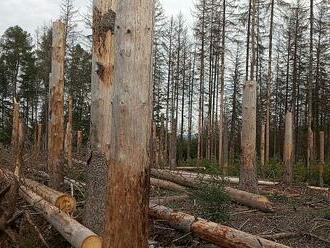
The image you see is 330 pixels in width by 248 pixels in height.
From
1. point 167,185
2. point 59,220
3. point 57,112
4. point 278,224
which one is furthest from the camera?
point 167,185

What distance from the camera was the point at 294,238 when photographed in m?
7.00

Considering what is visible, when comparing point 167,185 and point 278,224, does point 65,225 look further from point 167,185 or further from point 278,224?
point 167,185

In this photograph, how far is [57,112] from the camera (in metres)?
9.82

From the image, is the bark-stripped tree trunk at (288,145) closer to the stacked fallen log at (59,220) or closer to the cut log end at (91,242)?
the stacked fallen log at (59,220)

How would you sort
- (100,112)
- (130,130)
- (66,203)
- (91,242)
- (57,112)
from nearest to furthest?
(130,130), (91,242), (100,112), (66,203), (57,112)

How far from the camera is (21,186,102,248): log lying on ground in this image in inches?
206

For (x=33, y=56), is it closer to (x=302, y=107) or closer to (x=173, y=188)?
(x=302, y=107)

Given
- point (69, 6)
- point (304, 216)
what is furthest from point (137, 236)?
point (69, 6)

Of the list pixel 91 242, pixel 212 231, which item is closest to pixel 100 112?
pixel 91 242

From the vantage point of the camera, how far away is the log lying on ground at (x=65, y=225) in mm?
5236

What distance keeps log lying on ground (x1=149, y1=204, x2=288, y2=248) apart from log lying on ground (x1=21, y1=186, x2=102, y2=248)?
154 centimetres

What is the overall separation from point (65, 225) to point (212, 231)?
6.21ft

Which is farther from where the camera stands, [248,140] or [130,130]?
[248,140]

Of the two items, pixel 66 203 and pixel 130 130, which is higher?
pixel 130 130
